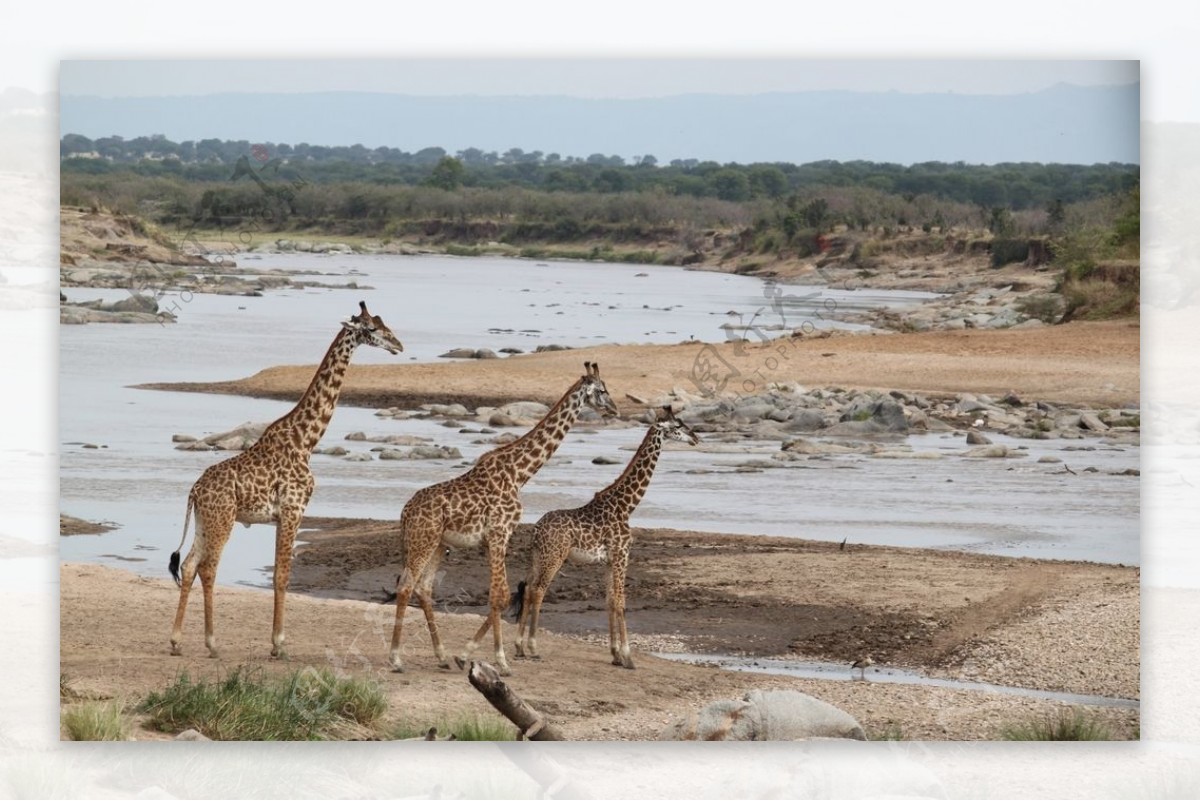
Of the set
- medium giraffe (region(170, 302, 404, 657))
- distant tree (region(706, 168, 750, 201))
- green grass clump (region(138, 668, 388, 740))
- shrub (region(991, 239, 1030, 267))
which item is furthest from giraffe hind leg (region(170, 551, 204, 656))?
shrub (region(991, 239, 1030, 267))

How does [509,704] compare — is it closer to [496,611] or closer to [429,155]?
[496,611]

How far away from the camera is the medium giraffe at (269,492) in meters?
9.01

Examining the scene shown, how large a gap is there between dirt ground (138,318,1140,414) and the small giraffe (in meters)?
0.28

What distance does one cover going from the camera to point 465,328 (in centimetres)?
968

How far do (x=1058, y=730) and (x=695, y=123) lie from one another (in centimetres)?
303

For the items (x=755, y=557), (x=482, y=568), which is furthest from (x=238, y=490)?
(x=755, y=557)

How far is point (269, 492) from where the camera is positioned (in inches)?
356

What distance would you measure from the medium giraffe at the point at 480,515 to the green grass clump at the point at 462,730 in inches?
12.3

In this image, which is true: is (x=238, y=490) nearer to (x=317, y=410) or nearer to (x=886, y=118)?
(x=317, y=410)

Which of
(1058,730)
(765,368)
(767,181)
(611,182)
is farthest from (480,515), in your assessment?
(1058,730)

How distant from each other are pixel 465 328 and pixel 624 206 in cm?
97


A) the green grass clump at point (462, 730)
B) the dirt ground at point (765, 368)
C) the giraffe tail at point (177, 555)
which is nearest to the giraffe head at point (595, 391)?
the dirt ground at point (765, 368)

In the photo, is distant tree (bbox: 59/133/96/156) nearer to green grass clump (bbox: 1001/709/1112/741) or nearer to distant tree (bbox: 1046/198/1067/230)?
distant tree (bbox: 1046/198/1067/230)

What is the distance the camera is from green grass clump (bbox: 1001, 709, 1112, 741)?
29.4 ft
